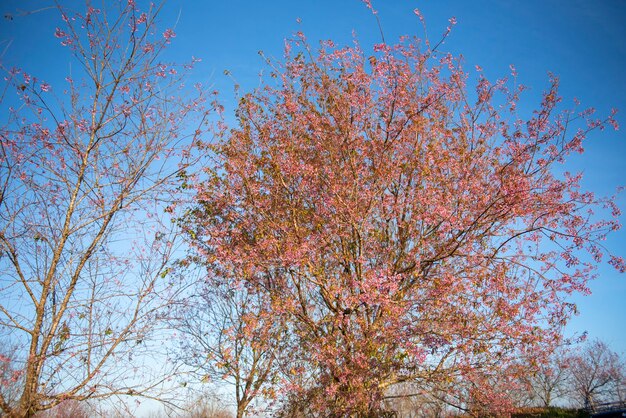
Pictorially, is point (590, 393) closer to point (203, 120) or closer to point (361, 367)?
point (361, 367)

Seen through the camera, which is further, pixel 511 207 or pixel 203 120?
pixel 511 207

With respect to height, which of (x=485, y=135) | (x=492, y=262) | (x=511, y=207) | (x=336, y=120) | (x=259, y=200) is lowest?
(x=492, y=262)

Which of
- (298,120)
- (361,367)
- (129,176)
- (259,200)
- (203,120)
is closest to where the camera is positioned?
(129,176)

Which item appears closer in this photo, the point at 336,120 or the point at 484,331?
the point at 484,331

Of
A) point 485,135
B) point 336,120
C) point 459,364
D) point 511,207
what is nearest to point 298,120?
point 336,120

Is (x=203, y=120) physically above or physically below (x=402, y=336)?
above

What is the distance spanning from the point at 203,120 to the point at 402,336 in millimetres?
6434

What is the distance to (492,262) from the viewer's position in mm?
10320

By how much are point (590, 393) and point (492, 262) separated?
142 ft

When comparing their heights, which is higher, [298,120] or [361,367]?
[298,120]

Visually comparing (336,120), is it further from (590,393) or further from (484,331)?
(590,393)

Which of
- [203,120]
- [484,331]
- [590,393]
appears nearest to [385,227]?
[484,331]

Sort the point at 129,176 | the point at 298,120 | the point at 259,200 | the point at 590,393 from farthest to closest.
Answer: the point at 590,393
the point at 298,120
the point at 259,200
the point at 129,176

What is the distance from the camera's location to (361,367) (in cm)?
919
